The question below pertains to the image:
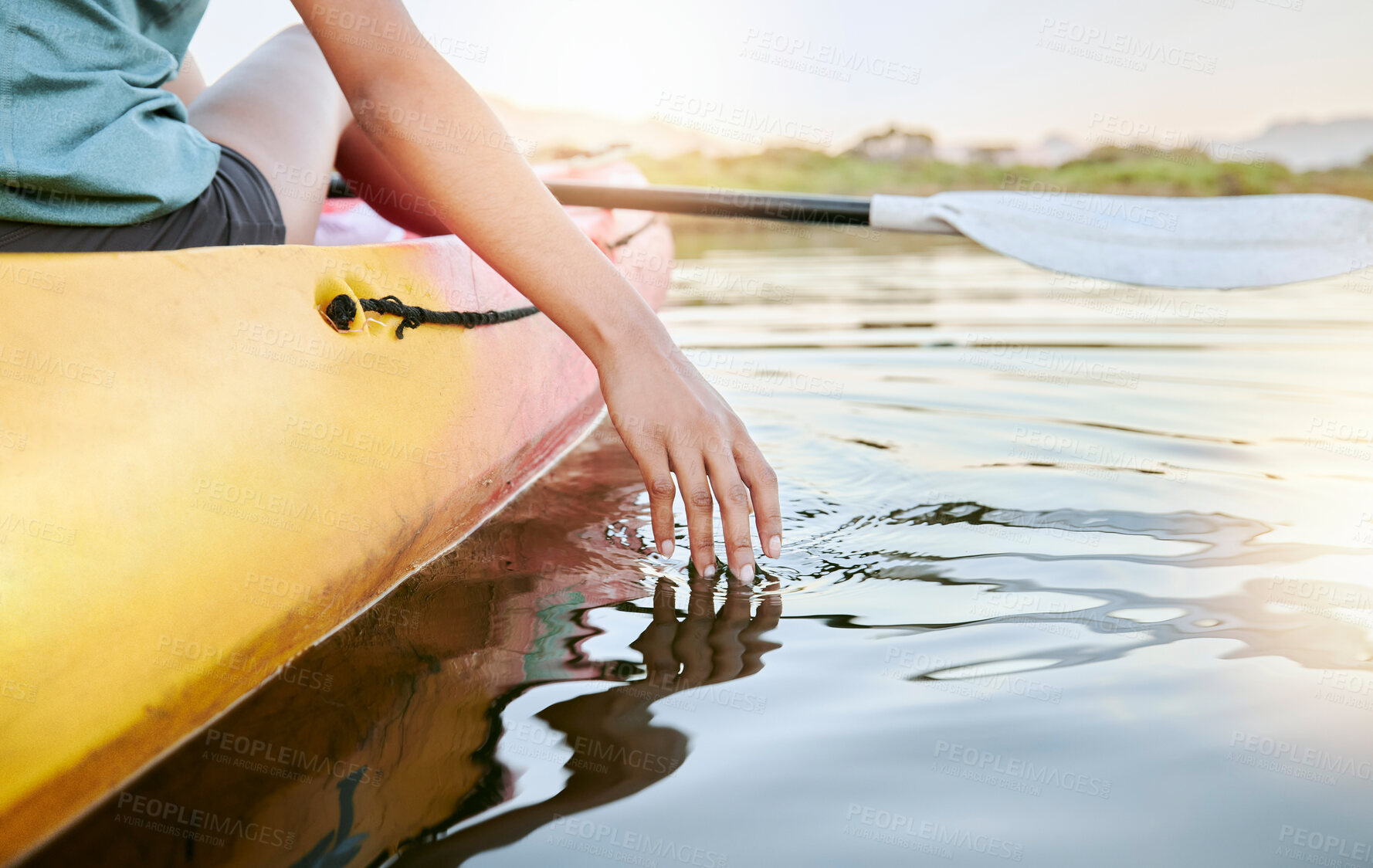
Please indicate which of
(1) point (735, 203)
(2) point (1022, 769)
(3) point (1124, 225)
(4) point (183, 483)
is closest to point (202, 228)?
(4) point (183, 483)

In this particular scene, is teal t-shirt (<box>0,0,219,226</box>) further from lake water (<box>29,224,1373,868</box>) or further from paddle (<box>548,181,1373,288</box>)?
paddle (<box>548,181,1373,288</box>)

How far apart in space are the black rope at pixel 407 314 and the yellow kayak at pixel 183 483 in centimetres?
2

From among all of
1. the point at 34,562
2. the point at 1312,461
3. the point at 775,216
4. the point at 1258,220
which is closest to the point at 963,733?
the point at 34,562

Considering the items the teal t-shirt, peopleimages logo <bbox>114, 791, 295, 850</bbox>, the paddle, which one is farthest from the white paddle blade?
peopleimages logo <bbox>114, 791, 295, 850</bbox>

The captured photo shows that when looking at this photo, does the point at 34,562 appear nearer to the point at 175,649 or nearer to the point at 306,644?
the point at 175,649

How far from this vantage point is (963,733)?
0.96 m

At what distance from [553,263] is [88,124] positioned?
1.85 ft

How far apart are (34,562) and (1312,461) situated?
7.11 ft

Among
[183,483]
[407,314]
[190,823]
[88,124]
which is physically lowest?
[190,823]

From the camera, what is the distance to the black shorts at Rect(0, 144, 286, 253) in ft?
3.53

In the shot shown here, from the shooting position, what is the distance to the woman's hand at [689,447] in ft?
3.47

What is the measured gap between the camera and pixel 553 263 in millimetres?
1125

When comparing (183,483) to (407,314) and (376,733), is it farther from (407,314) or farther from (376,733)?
(407,314)

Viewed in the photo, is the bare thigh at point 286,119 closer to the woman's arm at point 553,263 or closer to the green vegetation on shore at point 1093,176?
the woman's arm at point 553,263
